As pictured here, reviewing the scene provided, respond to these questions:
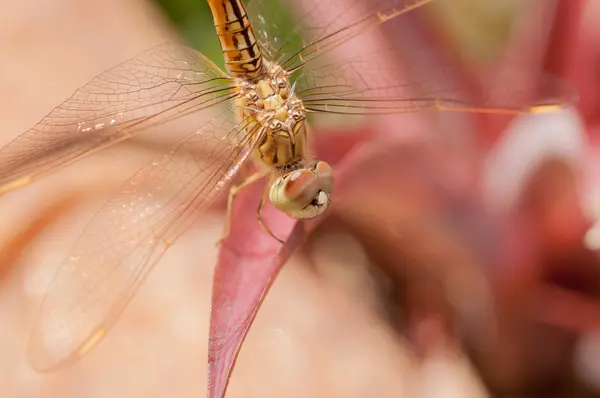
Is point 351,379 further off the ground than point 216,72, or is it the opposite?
point 216,72

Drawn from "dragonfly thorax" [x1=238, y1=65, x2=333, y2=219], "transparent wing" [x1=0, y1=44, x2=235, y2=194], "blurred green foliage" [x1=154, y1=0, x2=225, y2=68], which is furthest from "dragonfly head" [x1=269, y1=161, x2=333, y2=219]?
"blurred green foliage" [x1=154, y1=0, x2=225, y2=68]

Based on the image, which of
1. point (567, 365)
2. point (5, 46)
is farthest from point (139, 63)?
point (567, 365)

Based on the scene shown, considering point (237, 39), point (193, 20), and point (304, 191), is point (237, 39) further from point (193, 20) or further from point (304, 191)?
point (193, 20)

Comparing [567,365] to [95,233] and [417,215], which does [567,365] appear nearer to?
[417,215]

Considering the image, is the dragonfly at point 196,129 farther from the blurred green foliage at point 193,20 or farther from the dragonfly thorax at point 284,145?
the blurred green foliage at point 193,20

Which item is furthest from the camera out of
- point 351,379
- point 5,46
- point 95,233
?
point 5,46

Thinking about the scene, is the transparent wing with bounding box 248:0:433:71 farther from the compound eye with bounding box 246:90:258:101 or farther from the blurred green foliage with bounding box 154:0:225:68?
the blurred green foliage with bounding box 154:0:225:68
